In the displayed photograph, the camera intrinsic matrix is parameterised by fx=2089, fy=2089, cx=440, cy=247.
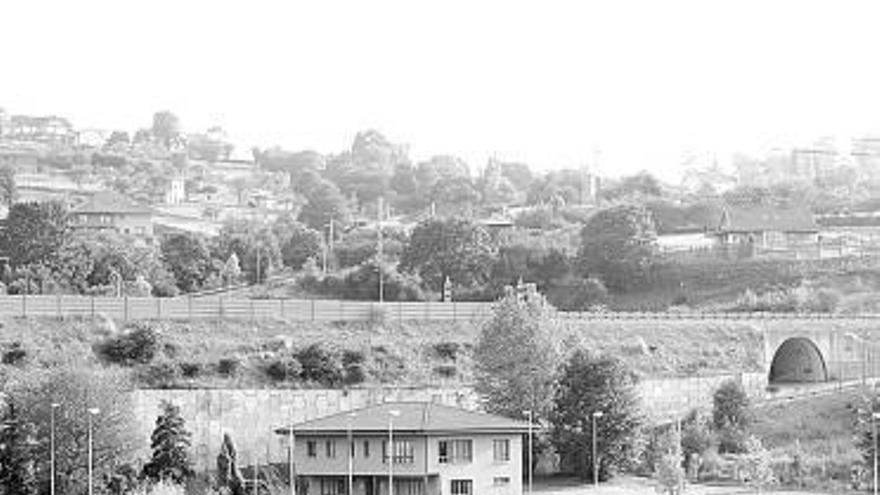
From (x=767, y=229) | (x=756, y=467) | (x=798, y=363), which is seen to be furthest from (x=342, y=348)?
(x=767, y=229)

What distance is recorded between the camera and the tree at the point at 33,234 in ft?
373

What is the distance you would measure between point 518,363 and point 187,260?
4995cm

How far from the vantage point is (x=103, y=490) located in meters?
65.4

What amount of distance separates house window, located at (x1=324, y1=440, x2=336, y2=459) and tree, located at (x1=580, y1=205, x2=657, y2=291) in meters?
57.1

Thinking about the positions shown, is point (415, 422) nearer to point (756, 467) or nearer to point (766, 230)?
point (756, 467)

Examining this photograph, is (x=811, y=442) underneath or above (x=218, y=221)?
underneath

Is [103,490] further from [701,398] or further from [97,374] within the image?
[701,398]

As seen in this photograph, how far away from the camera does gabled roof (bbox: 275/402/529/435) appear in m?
66.9

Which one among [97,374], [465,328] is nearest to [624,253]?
[465,328]

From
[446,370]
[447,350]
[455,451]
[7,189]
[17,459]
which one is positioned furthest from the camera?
[7,189]

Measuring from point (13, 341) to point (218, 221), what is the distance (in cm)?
8750

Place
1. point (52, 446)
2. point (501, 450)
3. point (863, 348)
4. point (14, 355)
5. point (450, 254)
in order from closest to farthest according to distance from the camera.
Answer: point (52, 446)
point (501, 450)
point (14, 355)
point (863, 348)
point (450, 254)

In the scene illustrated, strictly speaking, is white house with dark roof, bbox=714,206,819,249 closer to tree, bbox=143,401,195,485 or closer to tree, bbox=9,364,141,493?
tree, bbox=143,401,195,485

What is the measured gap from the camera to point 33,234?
4537 inches
